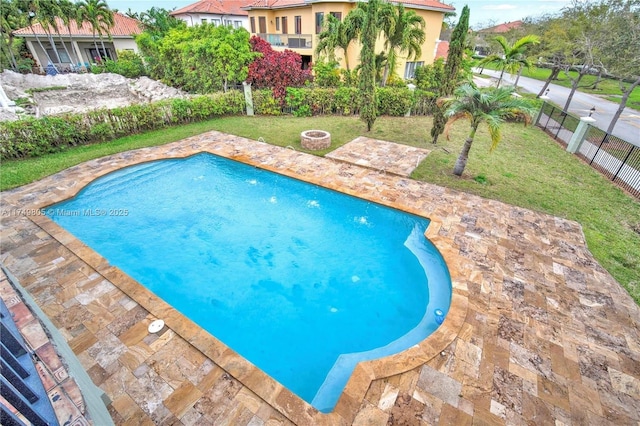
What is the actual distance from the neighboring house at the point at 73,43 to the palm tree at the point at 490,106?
1357 inches

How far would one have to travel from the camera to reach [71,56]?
33.0 m

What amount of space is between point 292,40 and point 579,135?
21559mm

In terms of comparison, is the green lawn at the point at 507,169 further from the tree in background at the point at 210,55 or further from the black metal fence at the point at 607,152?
the tree in background at the point at 210,55

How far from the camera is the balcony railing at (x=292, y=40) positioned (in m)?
24.2

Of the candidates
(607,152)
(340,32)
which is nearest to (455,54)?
(607,152)

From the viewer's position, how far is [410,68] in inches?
981

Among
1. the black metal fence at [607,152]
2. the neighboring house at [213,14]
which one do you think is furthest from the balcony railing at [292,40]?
the black metal fence at [607,152]

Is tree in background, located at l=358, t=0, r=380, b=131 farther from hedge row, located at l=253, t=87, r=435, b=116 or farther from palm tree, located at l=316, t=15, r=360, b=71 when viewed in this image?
hedge row, located at l=253, t=87, r=435, b=116

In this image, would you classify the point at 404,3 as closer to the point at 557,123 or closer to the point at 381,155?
the point at 557,123

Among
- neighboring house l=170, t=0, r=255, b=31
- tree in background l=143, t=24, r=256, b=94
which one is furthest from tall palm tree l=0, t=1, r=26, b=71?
tree in background l=143, t=24, r=256, b=94

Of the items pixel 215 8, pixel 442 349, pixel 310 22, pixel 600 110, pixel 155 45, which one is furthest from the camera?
pixel 215 8

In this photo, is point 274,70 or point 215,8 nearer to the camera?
point 274,70

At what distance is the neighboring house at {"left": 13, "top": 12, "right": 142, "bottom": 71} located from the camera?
98.6 ft

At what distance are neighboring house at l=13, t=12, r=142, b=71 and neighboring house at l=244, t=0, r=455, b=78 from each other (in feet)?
47.9
